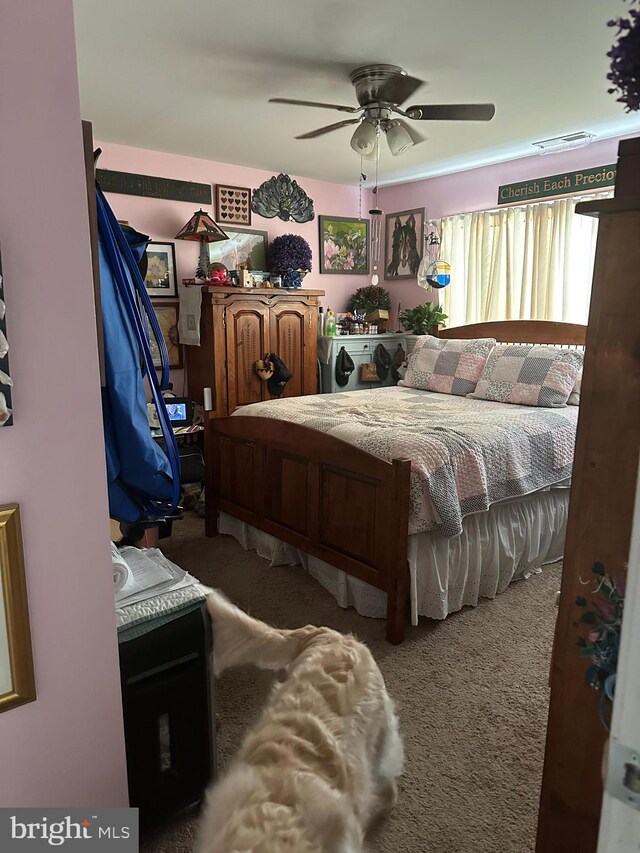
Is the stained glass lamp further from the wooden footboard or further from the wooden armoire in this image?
the wooden footboard

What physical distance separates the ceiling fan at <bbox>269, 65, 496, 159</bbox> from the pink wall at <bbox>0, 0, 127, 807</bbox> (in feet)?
6.48

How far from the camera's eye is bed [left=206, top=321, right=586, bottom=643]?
8.17ft

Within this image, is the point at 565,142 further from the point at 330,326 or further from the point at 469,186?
the point at 330,326

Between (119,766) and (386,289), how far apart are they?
5.10 metres

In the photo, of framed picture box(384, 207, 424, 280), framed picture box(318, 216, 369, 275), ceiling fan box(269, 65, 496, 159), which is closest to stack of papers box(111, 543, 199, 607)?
ceiling fan box(269, 65, 496, 159)

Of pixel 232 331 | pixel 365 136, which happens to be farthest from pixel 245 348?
pixel 365 136

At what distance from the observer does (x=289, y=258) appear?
487 centimetres

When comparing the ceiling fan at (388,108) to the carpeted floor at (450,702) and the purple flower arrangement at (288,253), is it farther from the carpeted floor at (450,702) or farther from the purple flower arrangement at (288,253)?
the carpeted floor at (450,702)

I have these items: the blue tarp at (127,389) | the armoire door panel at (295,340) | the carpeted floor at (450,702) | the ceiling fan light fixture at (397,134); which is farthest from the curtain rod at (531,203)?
the blue tarp at (127,389)

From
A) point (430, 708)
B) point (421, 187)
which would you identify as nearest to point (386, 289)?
point (421, 187)

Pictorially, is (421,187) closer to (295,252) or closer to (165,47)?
(295,252)

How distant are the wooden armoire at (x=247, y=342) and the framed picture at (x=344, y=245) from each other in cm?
79

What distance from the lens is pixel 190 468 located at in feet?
12.5

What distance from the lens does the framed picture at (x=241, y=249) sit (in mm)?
4762
